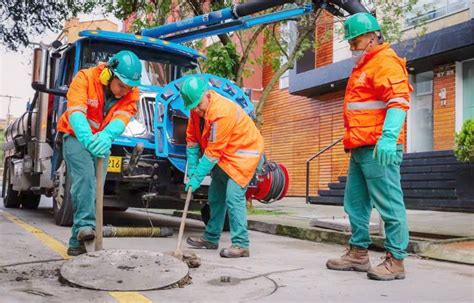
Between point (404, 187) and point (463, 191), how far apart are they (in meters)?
1.63

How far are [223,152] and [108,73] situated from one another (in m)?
1.36

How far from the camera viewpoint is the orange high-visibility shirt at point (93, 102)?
4.95 m

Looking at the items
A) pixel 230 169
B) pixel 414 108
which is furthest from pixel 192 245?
pixel 414 108

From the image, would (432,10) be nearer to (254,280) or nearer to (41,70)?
(41,70)

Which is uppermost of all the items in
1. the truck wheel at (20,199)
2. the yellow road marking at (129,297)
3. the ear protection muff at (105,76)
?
the ear protection muff at (105,76)

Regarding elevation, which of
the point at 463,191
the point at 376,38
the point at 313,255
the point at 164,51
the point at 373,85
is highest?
the point at 164,51

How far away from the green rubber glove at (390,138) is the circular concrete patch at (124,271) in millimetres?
1765

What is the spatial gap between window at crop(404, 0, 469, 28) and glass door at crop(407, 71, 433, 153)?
1.38 m

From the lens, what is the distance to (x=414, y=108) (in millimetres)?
14562

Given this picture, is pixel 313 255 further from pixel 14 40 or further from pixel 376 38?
pixel 14 40

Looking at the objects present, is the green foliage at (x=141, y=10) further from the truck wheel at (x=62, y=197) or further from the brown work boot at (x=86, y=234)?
the brown work boot at (x=86, y=234)

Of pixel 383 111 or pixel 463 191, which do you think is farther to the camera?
pixel 463 191

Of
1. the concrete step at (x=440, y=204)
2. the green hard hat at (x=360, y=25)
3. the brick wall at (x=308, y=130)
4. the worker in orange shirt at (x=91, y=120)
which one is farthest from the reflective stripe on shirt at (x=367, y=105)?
the brick wall at (x=308, y=130)

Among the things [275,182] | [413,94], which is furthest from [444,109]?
[275,182]
